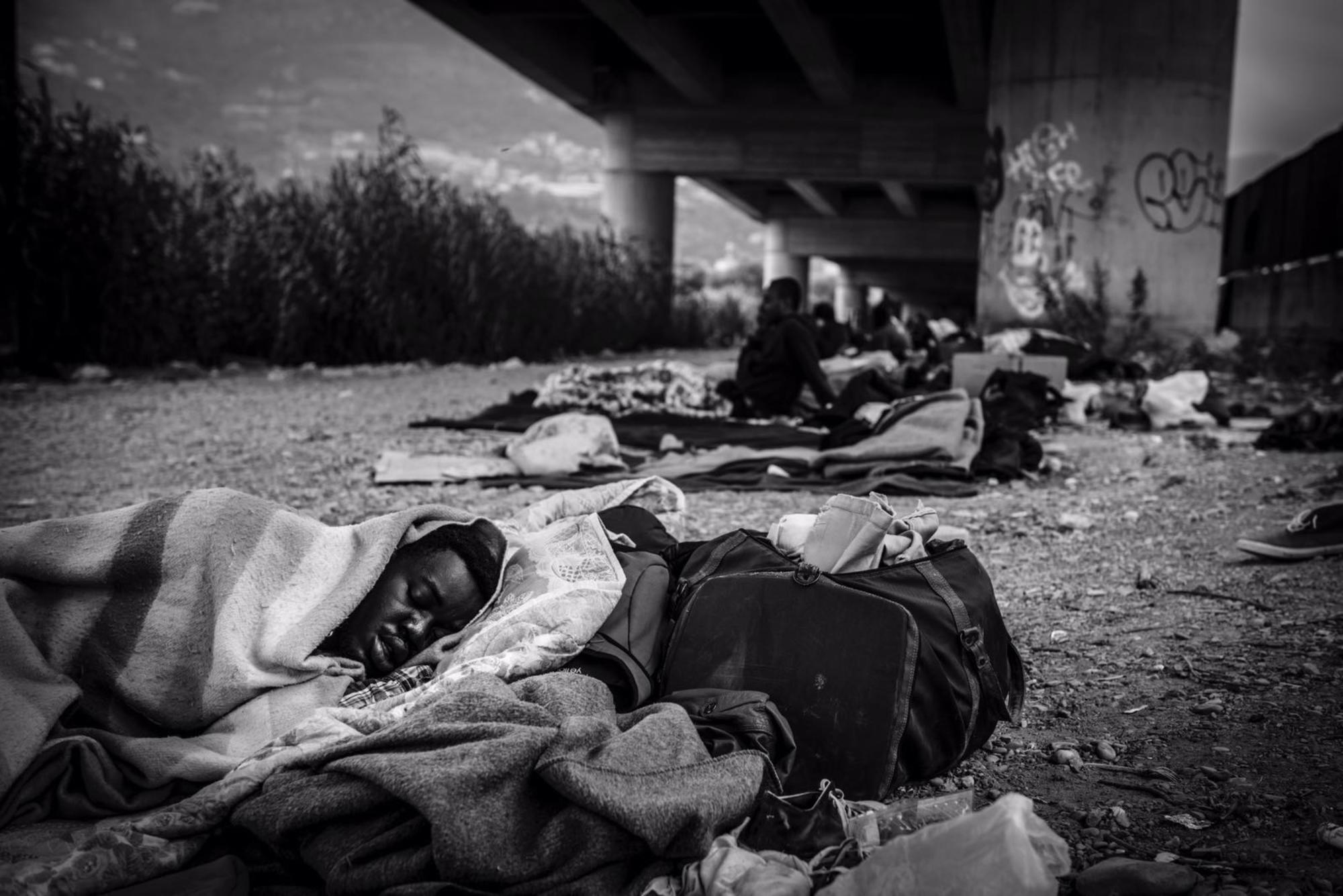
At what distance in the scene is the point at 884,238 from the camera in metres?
32.5

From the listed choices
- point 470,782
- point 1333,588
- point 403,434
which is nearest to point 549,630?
point 470,782

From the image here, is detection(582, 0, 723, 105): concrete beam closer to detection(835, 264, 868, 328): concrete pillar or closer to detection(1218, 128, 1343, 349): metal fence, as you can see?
detection(1218, 128, 1343, 349): metal fence

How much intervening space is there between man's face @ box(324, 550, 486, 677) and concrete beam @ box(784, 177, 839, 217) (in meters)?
23.5

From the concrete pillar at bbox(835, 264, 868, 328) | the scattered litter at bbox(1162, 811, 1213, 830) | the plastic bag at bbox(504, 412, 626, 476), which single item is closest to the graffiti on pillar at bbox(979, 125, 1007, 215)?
the plastic bag at bbox(504, 412, 626, 476)

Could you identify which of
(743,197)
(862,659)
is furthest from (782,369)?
(743,197)

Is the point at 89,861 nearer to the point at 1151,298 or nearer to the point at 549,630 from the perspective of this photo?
the point at 549,630

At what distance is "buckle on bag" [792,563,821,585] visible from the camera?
7.34 feet

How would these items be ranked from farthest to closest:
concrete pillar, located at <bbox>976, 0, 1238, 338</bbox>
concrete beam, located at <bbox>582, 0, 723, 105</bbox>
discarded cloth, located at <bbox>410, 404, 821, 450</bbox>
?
concrete beam, located at <bbox>582, 0, 723, 105</bbox> < concrete pillar, located at <bbox>976, 0, 1238, 338</bbox> < discarded cloth, located at <bbox>410, 404, 821, 450</bbox>

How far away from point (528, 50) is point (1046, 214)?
8.87 meters

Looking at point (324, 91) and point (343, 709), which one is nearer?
point (343, 709)

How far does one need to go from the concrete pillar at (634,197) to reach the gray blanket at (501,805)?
19.4 m

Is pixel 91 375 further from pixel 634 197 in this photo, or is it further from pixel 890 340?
pixel 634 197

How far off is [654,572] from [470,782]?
916mm

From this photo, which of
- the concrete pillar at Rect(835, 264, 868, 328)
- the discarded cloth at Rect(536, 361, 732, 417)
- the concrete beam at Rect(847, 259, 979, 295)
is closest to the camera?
the discarded cloth at Rect(536, 361, 732, 417)
